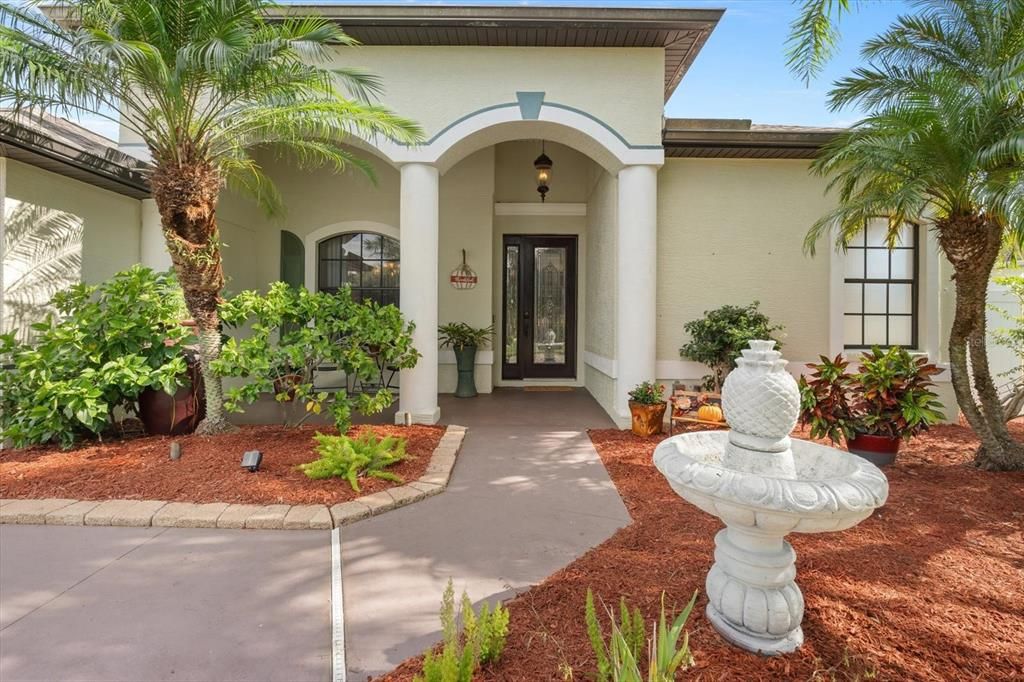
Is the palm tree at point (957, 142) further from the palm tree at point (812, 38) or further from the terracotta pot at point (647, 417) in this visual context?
the terracotta pot at point (647, 417)

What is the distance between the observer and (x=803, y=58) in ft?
16.3

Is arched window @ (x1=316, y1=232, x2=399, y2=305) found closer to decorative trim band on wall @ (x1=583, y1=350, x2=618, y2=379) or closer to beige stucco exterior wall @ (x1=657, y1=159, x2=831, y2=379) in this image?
decorative trim band on wall @ (x1=583, y1=350, x2=618, y2=379)

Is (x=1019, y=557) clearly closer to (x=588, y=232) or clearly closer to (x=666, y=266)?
(x=666, y=266)

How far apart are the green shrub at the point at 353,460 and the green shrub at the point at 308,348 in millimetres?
621

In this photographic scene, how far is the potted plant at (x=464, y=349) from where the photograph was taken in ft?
27.6

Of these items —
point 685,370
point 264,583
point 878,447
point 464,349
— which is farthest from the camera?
point 464,349

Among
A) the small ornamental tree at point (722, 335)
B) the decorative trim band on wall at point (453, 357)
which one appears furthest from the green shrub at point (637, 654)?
the decorative trim band on wall at point (453, 357)

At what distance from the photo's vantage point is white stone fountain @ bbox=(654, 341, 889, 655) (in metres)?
1.79

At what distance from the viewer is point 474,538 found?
10.8 ft

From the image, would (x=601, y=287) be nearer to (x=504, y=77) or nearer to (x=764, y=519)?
(x=504, y=77)

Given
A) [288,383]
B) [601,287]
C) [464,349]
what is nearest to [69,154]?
[288,383]

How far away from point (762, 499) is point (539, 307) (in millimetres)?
7957

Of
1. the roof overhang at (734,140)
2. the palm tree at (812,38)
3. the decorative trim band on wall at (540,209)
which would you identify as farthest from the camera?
the decorative trim band on wall at (540,209)

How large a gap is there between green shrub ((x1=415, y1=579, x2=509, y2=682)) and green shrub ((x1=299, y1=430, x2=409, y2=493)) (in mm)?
2235
